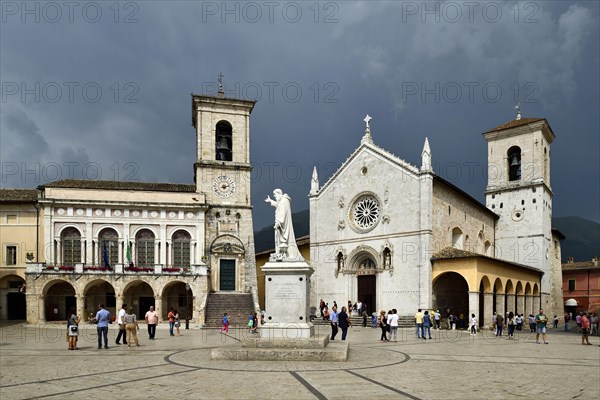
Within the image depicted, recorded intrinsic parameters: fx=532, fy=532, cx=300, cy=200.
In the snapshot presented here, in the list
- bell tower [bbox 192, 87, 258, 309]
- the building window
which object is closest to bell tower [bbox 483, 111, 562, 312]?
bell tower [bbox 192, 87, 258, 309]

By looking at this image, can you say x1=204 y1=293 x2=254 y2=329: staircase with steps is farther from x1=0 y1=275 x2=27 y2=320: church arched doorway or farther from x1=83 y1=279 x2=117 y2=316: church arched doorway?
x1=0 y1=275 x2=27 y2=320: church arched doorway

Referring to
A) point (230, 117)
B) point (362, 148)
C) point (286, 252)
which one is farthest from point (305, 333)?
point (230, 117)

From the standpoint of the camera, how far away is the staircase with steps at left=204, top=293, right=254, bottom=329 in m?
36.1

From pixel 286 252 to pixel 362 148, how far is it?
26639 mm

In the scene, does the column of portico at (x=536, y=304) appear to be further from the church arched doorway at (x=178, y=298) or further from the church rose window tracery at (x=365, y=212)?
the church arched doorway at (x=178, y=298)

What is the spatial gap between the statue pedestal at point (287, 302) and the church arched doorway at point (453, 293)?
2488cm

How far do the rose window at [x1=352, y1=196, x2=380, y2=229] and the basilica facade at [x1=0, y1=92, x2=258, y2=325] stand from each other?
8.69 meters

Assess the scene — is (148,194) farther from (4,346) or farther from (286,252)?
(286,252)

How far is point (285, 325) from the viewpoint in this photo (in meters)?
15.6

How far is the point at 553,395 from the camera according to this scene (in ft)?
34.3

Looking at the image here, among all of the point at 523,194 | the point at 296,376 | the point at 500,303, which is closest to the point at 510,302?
the point at 500,303

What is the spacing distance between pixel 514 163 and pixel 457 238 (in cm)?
1102

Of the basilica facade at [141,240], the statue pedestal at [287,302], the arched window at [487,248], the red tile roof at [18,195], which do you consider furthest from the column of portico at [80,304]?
the arched window at [487,248]

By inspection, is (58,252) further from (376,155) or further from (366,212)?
(376,155)
